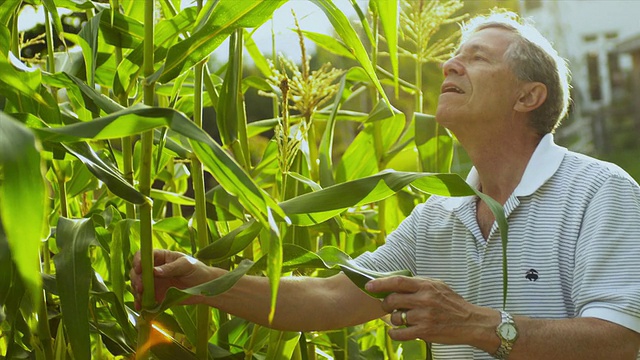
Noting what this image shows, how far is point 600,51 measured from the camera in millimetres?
16031

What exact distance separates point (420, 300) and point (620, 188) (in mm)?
435

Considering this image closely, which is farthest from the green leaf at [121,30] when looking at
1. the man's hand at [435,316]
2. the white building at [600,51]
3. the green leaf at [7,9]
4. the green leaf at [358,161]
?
the white building at [600,51]

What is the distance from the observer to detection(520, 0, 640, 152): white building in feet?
48.8

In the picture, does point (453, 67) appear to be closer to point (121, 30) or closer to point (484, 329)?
point (484, 329)

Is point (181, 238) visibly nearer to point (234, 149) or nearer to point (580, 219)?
point (234, 149)

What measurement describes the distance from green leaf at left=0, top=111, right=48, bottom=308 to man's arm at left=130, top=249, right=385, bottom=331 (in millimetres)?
547

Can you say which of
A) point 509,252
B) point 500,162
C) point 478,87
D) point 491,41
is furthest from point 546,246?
point 491,41

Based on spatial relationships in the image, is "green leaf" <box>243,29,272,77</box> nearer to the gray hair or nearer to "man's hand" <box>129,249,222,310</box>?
the gray hair

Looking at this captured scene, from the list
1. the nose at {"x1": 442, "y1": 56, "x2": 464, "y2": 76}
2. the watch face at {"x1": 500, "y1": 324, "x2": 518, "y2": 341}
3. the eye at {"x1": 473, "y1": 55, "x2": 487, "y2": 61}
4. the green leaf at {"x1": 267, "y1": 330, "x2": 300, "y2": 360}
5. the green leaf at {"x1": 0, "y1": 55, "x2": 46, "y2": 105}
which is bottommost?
the green leaf at {"x1": 267, "y1": 330, "x2": 300, "y2": 360}

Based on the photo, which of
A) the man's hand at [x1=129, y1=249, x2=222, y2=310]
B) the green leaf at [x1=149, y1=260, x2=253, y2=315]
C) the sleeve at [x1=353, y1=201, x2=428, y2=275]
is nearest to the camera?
the green leaf at [x1=149, y1=260, x2=253, y2=315]

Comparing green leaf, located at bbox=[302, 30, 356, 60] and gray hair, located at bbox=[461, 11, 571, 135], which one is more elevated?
green leaf, located at bbox=[302, 30, 356, 60]

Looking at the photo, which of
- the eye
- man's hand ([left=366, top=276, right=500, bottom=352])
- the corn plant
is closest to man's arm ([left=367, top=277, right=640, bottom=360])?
man's hand ([left=366, top=276, right=500, bottom=352])

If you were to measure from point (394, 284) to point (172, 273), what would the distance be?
0.96 ft

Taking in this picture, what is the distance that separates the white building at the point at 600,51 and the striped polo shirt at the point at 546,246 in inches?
518
